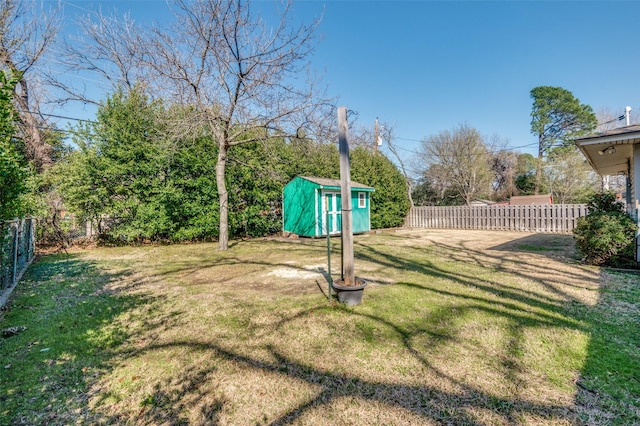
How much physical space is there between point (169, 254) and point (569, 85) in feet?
102

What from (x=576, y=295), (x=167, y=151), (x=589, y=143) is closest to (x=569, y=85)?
(x=589, y=143)

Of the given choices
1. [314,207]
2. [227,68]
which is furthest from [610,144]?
[227,68]

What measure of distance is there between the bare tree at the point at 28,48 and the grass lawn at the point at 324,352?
9.14 meters

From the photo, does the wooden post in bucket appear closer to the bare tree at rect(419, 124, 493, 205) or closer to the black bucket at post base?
the black bucket at post base

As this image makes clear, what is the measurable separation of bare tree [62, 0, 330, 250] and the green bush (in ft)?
21.3

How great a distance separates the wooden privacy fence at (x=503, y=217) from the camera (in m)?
12.6

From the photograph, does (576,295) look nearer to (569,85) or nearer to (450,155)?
(450,155)

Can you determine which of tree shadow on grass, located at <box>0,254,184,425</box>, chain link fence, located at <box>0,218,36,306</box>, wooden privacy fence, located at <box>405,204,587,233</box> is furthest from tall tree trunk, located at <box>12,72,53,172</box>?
wooden privacy fence, located at <box>405,204,587,233</box>

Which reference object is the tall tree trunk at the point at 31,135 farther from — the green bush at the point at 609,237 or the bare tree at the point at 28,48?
the green bush at the point at 609,237

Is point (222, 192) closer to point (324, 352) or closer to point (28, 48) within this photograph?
point (324, 352)

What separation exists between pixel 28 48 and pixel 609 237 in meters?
17.4

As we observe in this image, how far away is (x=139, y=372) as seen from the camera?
2.20 m

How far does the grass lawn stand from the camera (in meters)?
1.76

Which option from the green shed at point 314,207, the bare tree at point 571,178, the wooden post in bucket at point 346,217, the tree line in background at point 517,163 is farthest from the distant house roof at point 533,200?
the wooden post in bucket at point 346,217
